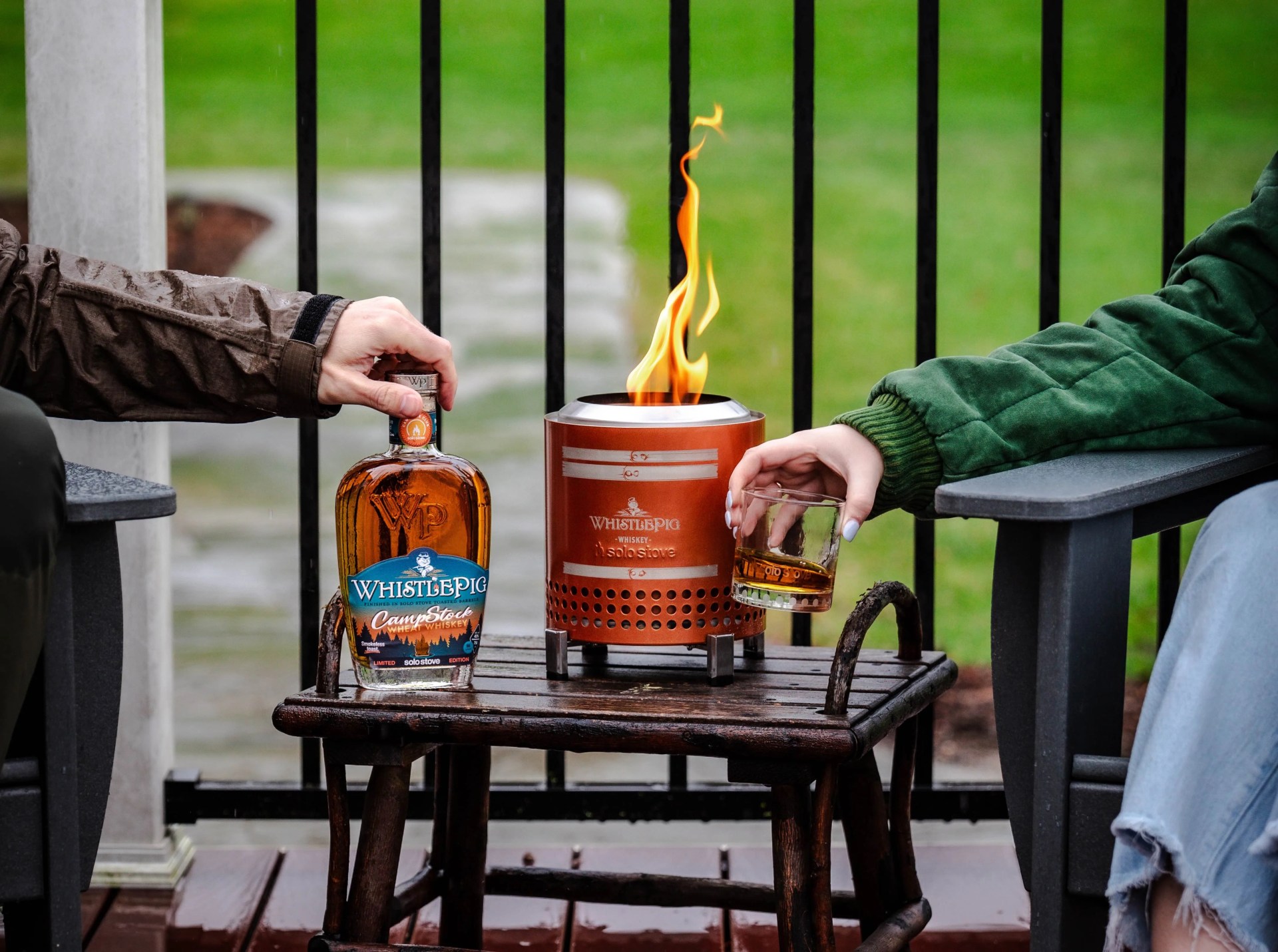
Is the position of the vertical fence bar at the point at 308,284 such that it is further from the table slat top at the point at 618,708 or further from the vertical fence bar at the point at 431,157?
the table slat top at the point at 618,708

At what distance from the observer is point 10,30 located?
8141mm

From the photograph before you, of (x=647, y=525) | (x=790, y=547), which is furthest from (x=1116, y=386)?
(x=647, y=525)

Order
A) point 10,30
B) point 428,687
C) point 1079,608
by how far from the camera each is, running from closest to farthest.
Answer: point 1079,608 → point 428,687 → point 10,30

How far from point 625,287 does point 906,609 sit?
569 cm

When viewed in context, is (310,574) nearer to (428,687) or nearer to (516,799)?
(516,799)

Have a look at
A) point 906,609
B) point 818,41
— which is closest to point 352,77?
point 818,41

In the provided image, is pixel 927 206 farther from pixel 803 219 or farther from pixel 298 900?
pixel 298 900

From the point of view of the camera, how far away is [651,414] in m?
1.33

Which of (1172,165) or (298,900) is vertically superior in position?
(1172,165)

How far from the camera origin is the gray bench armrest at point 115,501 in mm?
1190

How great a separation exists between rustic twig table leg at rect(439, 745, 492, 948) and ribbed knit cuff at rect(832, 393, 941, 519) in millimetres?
520

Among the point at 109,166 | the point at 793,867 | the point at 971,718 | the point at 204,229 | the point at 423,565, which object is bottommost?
the point at 971,718

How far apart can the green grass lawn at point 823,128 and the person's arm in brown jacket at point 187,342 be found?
404 centimetres

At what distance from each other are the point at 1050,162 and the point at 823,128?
7181mm
